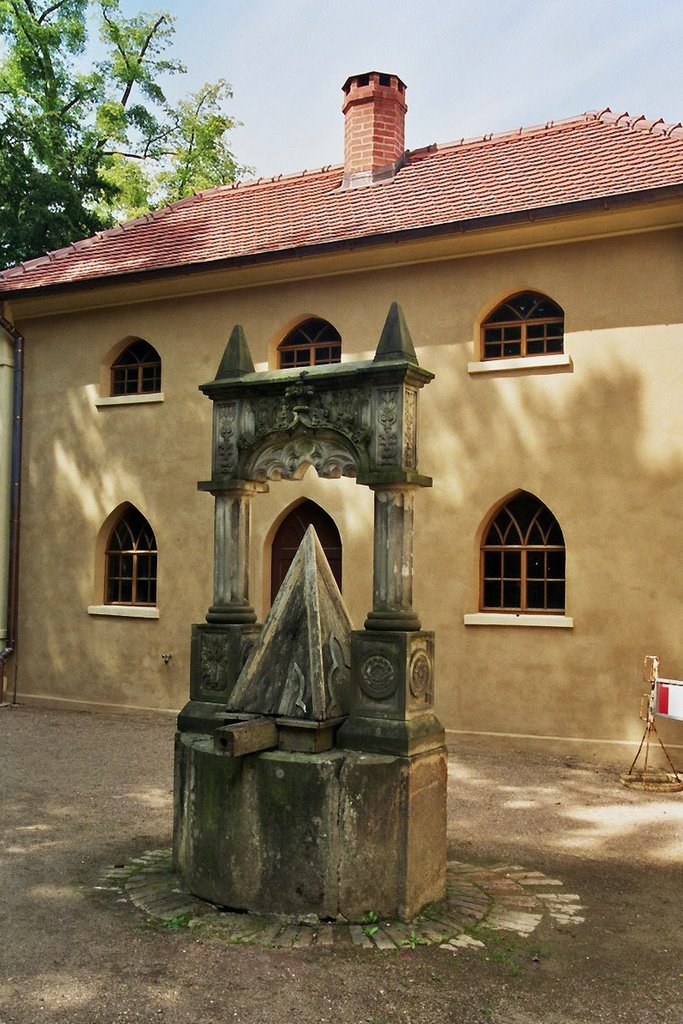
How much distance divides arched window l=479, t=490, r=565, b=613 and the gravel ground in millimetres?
2846

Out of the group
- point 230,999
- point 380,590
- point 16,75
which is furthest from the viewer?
point 16,75

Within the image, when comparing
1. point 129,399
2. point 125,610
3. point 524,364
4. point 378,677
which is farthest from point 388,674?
point 129,399

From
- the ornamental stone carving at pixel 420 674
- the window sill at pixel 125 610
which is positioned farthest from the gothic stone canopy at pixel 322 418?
the window sill at pixel 125 610

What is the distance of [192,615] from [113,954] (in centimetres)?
810

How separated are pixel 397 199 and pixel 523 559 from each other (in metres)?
4.78

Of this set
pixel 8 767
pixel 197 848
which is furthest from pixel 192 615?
pixel 197 848

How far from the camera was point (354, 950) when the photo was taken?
5.11 metres

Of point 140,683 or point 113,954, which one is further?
point 140,683

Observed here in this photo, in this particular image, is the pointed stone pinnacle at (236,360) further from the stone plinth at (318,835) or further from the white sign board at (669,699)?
the white sign board at (669,699)

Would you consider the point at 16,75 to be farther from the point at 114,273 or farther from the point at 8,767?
the point at 8,767

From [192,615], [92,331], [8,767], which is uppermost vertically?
[92,331]

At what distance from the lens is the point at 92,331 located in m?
14.3

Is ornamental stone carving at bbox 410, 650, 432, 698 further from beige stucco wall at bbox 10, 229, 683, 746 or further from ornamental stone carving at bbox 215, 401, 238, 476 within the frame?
beige stucco wall at bbox 10, 229, 683, 746

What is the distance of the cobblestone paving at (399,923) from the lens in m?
5.26
